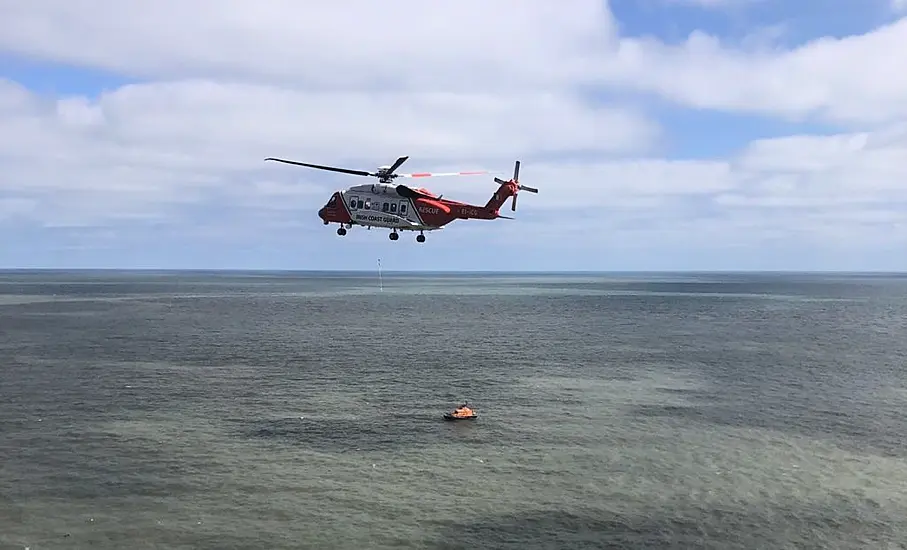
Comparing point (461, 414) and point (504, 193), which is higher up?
point (504, 193)

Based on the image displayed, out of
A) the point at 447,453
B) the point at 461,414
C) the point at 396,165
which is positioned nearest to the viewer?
the point at 396,165

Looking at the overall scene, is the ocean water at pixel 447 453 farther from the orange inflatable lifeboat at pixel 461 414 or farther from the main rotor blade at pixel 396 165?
the main rotor blade at pixel 396 165

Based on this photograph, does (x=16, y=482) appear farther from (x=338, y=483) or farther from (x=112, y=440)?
(x=338, y=483)

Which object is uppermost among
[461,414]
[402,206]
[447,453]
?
[402,206]

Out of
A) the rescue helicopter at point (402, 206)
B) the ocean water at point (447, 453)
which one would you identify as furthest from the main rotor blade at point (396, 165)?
the ocean water at point (447, 453)

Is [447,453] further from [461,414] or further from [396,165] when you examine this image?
[396,165]

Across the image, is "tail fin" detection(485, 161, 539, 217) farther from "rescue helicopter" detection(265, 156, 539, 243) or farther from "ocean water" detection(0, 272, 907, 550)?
"ocean water" detection(0, 272, 907, 550)

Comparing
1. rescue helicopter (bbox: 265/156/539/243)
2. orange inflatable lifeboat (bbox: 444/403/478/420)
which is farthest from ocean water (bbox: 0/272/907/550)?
rescue helicopter (bbox: 265/156/539/243)

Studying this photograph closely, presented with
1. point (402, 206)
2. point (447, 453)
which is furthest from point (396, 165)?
point (447, 453)
